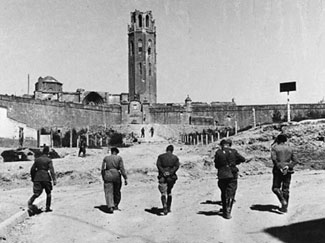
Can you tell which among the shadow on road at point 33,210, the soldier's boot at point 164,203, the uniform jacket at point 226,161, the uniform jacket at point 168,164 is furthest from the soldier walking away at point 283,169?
the shadow on road at point 33,210

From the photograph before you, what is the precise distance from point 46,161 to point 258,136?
15.4 m

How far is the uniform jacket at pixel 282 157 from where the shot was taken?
31.0 ft

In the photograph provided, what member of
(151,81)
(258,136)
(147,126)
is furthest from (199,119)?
(258,136)

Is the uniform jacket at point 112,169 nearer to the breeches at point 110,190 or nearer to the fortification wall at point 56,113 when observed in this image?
the breeches at point 110,190

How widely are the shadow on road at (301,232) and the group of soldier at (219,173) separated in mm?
915

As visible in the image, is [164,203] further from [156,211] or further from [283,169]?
[283,169]

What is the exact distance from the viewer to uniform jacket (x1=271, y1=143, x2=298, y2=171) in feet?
31.0

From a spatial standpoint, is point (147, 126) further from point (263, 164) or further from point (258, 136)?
point (263, 164)

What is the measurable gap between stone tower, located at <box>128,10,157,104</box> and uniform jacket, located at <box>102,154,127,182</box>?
239 feet

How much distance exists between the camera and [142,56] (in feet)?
281

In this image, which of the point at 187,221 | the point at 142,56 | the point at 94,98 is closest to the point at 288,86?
the point at 187,221

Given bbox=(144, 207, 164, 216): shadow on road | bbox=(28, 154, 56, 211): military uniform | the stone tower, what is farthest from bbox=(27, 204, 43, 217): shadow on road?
the stone tower

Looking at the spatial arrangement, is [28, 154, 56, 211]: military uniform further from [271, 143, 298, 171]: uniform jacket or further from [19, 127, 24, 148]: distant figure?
[19, 127, 24, 148]: distant figure

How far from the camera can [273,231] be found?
27.5 ft
